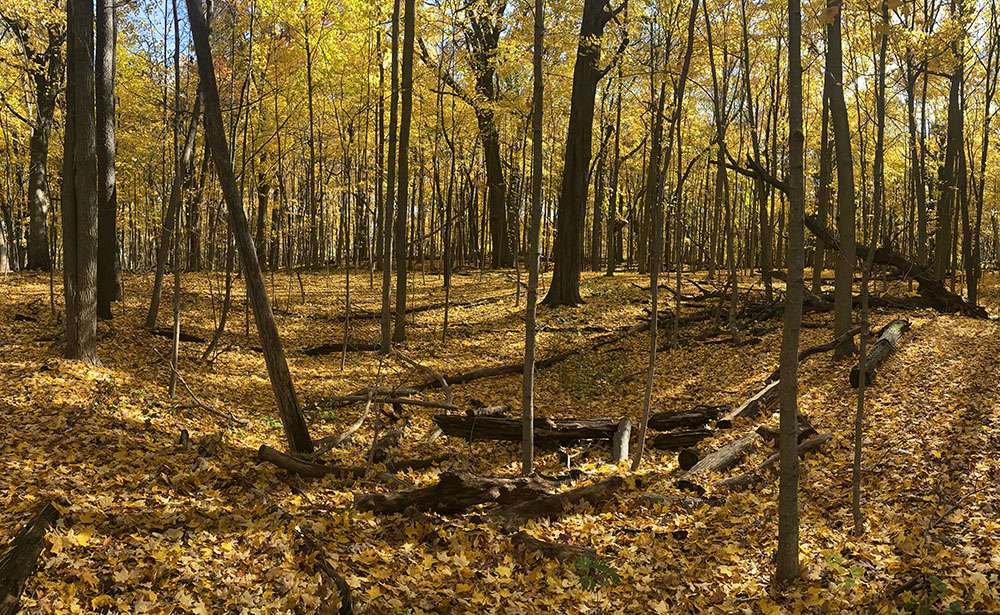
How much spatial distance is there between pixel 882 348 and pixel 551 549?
784 cm

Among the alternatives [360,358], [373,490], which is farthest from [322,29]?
[373,490]

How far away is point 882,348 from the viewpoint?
9898 millimetres

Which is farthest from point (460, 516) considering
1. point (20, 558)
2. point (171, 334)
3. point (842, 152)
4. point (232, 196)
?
→ point (171, 334)

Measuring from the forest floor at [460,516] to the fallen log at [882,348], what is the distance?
229mm

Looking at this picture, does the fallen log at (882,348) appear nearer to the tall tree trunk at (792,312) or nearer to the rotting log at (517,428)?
the rotting log at (517,428)

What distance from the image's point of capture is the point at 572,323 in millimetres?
15789

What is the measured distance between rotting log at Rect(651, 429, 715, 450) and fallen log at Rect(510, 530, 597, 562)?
3384 mm

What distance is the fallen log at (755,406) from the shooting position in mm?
8414

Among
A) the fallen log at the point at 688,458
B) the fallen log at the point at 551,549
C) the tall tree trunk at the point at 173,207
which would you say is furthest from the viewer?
the tall tree trunk at the point at 173,207

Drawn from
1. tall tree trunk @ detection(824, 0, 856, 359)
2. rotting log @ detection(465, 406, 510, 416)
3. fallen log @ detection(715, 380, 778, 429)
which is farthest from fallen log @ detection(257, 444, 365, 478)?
tall tree trunk @ detection(824, 0, 856, 359)

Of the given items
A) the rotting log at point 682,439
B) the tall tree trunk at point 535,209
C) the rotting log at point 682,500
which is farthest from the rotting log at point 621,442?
the tall tree trunk at point 535,209

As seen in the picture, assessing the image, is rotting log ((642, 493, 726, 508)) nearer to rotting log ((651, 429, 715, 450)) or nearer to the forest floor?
the forest floor

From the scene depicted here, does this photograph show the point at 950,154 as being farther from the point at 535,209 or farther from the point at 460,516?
the point at 460,516

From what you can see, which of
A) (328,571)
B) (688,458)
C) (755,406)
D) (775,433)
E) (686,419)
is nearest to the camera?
(328,571)
